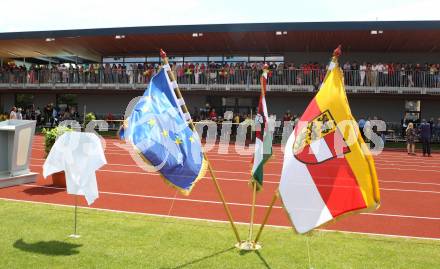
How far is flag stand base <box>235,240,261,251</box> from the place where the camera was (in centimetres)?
650

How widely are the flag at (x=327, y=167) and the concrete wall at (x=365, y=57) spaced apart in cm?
2544

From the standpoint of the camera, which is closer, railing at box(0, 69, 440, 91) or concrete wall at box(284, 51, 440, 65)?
railing at box(0, 69, 440, 91)

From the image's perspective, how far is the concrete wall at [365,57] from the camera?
2973 centimetres

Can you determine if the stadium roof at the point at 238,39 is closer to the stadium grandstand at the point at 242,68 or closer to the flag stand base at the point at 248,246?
the stadium grandstand at the point at 242,68

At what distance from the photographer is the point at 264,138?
6.63 meters

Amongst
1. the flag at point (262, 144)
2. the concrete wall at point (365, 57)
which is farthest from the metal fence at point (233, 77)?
the flag at point (262, 144)

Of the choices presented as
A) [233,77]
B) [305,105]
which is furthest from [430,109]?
[233,77]

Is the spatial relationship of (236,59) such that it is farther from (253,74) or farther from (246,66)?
(253,74)

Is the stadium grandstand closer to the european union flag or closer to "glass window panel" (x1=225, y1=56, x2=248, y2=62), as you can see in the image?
"glass window panel" (x1=225, y1=56, x2=248, y2=62)

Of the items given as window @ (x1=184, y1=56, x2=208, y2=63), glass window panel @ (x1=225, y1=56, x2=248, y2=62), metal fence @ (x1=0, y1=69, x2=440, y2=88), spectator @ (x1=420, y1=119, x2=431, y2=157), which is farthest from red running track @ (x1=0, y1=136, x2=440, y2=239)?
window @ (x1=184, y1=56, x2=208, y2=63)

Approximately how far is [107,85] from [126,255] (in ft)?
79.4

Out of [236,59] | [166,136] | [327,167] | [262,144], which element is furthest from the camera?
[236,59]

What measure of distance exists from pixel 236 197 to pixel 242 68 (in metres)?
17.2

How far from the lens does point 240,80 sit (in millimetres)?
26781
